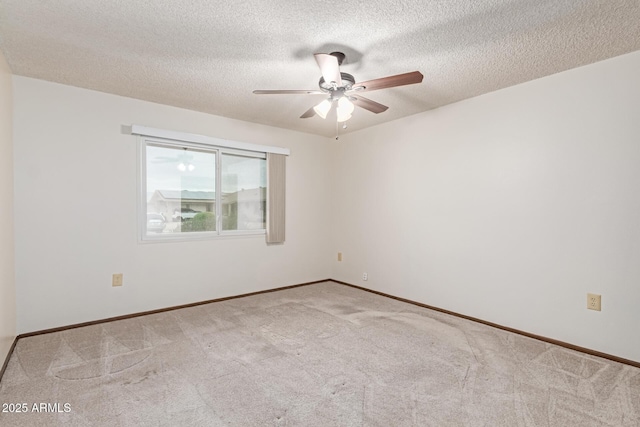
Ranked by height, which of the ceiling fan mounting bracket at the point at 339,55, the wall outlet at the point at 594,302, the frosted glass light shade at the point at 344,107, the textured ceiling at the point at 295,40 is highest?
the textured ceiling at the point at 295,40

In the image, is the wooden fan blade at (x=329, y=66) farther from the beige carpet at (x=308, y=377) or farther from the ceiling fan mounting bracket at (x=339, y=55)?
the beige carpet at (x=308, y=377)

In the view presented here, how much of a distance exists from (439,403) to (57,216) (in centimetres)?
338

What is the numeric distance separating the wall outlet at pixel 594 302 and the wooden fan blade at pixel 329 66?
2520 millimetres

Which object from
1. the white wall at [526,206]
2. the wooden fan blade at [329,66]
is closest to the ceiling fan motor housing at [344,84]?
the wooden fan blade at [329,66]

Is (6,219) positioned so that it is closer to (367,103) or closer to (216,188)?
(216,188)

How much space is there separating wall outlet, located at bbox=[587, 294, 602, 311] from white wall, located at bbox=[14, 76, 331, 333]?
11.3ft

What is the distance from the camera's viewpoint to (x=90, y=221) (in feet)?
10.0

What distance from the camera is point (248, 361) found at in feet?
7.62

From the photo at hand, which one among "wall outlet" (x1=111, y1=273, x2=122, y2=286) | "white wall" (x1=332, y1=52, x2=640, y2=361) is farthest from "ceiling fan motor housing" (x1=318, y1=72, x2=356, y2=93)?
"wall outlet" (x1=111, y1=273, x2=122, y2=286)

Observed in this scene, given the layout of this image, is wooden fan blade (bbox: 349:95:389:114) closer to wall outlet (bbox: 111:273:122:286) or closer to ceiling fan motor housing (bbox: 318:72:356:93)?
ceiling fan motor housing (bbox: 318:72:356:93)

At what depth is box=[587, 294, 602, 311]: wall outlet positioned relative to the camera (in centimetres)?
246

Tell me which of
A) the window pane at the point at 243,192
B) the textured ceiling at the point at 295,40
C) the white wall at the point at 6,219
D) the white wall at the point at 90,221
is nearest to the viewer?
the textured ceiling at the point at 295,40

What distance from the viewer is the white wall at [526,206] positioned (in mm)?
2375

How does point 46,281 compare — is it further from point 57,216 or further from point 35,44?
point 35,44
